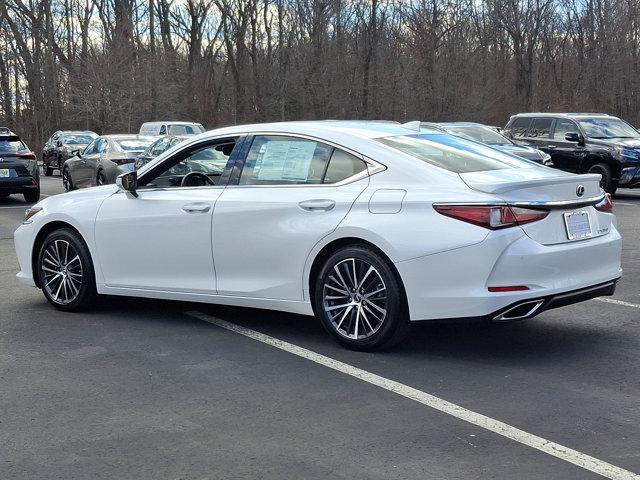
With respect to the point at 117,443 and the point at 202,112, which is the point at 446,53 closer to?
the point at 202,112

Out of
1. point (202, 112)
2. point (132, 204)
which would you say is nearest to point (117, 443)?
point (132, 204)

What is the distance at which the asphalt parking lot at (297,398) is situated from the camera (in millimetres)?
3941

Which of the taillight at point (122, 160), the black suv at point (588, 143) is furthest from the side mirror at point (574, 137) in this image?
the taillight at point (122, 160)

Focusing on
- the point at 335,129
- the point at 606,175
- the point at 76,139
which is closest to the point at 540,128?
the point at 606,175

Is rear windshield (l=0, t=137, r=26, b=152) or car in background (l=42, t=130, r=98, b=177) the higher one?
rear windshield (l=0, t=137, r=26, b=152)

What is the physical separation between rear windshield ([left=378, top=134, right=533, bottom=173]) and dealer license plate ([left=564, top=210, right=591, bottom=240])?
60 centimetres

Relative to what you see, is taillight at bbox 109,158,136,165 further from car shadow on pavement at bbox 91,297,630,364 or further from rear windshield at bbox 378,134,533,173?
rear windshield at bbox 378,134,533,173

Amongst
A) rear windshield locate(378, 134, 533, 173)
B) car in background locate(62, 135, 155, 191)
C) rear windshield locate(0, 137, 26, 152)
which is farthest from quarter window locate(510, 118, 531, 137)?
rear windshield locate(378, 134, 533, 173)

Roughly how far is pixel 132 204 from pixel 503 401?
3422 millimetres

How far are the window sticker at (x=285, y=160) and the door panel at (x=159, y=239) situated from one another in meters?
0.40

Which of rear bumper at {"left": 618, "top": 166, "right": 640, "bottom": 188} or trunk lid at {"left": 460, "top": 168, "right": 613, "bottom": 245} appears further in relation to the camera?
rear bumper at {"left": 618, "top": 166, "right": 640, "bottom": 188}

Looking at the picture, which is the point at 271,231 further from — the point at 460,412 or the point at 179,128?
the point at 179,128

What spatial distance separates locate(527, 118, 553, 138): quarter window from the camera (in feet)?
65.0

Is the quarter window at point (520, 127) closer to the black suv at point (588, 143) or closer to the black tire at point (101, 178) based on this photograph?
the black suv at point (588, 143)
